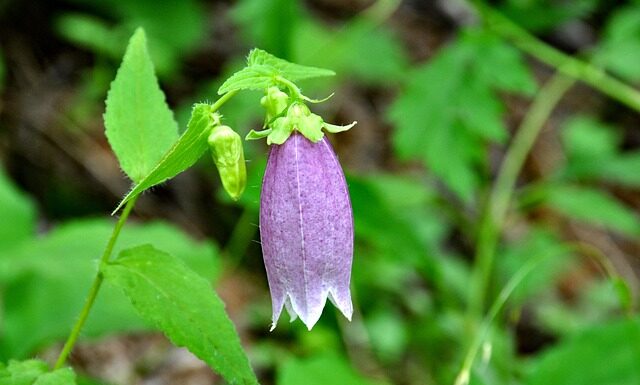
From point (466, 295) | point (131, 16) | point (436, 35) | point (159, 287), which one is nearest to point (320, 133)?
point (159, 287)

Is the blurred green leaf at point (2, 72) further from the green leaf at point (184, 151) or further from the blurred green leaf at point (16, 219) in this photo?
the green leaf at point (184, 151)

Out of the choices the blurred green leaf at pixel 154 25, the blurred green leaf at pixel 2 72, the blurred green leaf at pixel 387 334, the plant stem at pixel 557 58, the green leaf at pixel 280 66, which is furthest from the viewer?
the blurred green leaf at pixel 154 25

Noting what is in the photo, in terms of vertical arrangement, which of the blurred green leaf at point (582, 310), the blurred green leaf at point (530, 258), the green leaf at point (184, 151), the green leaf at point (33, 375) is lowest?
the blurred green leaf at point (582, 310)

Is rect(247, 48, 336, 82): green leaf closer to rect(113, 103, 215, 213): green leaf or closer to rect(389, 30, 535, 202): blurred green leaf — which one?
rect(113, 103, 215, 213): green leaf

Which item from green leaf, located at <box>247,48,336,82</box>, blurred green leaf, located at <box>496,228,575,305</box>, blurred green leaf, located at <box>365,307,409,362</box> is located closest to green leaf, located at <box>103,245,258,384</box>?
green leaf, located at <box>247,48,336,82</box>

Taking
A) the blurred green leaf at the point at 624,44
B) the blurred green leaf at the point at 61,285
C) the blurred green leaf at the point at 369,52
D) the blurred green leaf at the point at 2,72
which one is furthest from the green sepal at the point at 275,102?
the blurred green leaf at the point at 369,52
